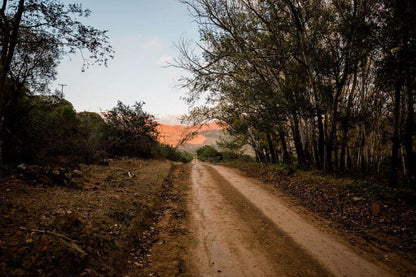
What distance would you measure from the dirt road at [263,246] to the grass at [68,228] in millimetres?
1506

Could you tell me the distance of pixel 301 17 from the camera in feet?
32.9

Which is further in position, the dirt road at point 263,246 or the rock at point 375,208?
the rock at point 375,208

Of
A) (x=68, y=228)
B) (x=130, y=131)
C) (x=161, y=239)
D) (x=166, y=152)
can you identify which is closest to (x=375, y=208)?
(x=161, y=239)

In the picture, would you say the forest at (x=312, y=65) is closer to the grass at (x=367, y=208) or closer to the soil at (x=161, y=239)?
the grass at (x=367, y=208)

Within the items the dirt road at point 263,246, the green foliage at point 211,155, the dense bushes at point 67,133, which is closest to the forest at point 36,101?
the dense bushes at point 67,133

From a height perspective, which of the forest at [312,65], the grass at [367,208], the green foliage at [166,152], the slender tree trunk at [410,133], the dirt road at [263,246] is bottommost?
the dirt road at [263,246]

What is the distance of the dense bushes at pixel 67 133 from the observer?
8875 mm

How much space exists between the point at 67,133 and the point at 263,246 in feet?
43.3

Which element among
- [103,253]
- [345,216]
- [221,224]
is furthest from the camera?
[345,216]

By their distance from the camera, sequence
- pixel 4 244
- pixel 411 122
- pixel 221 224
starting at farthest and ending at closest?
pixel 411 122
pixel 221 224
pixel 4 244

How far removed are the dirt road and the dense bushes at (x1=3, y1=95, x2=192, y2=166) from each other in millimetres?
8009

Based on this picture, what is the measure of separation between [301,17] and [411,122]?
21.9ft

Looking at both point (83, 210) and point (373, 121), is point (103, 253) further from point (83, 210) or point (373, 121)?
point (373, 121)

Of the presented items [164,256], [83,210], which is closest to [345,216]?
[164,256]
